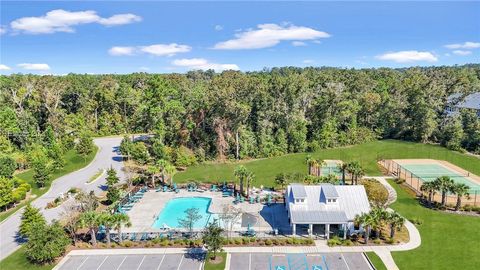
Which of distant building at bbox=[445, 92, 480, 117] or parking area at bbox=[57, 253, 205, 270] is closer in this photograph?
parking area at bbox=[57, 253, 205, 270]

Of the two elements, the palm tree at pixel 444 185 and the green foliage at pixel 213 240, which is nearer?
the green foliage at pixel 213 240

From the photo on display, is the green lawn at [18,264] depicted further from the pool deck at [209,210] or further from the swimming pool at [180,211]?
the swimming pool at [180,211]

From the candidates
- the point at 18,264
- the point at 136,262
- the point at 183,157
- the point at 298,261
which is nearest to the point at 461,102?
the point at 183,157

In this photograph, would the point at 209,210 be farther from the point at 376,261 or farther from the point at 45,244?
the point at 376,261

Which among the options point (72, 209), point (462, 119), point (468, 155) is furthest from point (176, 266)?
point (462, 119)

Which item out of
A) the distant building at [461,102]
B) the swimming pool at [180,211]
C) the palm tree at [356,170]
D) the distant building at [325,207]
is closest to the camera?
the distant building at [325,207]

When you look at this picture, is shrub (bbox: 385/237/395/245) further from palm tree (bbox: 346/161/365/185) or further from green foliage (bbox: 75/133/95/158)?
green foliage (bbox: 75/133/95/158)

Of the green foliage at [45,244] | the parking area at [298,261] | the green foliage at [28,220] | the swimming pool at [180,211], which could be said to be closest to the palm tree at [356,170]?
the parking area at [298,261]

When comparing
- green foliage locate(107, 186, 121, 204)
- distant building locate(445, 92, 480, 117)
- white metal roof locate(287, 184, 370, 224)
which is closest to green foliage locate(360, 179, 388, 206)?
white metal roof locate(287, 184, 370, 224)
